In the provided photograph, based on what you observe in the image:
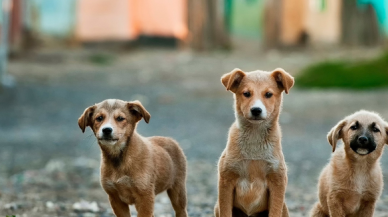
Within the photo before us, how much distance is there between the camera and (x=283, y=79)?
555cm

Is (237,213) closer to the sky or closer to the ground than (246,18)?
closer to the sky

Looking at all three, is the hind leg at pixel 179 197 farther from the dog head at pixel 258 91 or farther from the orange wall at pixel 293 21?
the orange wall at pixel 293 21

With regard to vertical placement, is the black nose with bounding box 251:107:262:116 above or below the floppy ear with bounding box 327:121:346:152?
above

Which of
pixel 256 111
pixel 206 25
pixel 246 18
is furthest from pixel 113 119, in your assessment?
pixel 246 18

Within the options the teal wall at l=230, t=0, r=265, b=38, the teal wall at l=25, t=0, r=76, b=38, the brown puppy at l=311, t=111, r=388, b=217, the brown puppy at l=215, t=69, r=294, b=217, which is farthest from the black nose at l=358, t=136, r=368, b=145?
the teal wall at l=230, t=0, r=265, b=38

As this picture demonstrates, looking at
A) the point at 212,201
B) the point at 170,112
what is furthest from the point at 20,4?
the point at 212,201

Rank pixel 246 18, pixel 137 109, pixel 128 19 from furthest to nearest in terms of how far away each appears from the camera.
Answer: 1. pixel 246 18
2. pixel 128 19
3. pixel 137 109

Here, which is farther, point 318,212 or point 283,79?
point 318,212

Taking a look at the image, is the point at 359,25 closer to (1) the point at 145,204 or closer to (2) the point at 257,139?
(2) the point at 257,139

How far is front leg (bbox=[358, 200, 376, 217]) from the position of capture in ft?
18.9

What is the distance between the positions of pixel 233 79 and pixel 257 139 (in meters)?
0.48

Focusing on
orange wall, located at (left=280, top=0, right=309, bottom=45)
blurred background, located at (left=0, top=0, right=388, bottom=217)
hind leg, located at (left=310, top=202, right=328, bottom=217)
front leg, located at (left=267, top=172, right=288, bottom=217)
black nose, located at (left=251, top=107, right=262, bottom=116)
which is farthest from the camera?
orange wall, located at (left=280, top=0, right=309, bottom=45)

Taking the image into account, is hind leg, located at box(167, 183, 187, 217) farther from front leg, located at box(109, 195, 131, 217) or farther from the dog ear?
the dog ear

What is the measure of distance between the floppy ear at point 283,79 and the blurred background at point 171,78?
164cm
